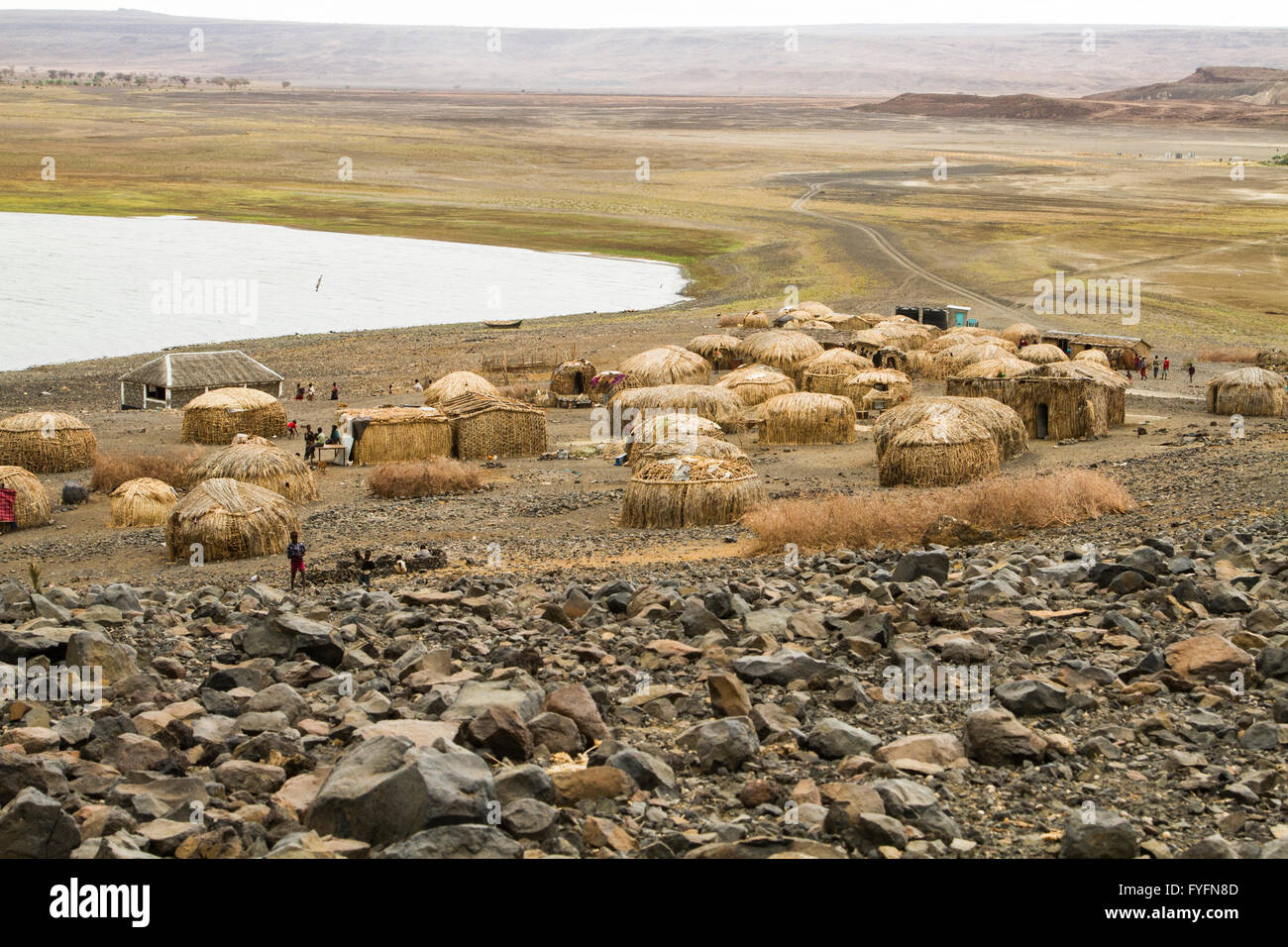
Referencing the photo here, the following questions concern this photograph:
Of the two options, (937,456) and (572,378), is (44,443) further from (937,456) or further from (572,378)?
(937,456)

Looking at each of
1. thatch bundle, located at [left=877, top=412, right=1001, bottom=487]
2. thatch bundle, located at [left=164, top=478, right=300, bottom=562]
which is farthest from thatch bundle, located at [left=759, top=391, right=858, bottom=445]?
thatch bundle, located at [left=164, top=478, right=300, bottom=562]

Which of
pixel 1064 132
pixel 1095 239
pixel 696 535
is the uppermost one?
pixel 1064 132

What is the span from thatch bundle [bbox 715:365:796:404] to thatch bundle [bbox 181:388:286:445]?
39.0ft

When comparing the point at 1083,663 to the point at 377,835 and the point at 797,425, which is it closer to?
the point at 377,835

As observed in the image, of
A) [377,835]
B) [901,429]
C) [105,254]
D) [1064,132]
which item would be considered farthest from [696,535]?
[1064,132]

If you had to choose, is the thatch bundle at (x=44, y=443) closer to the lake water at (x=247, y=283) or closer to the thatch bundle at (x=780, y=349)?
the thatch bundle at (x=780, y=349)

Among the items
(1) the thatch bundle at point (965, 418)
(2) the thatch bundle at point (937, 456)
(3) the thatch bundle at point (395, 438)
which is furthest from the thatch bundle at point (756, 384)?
(2) the thatch bundle at point (937, 456)

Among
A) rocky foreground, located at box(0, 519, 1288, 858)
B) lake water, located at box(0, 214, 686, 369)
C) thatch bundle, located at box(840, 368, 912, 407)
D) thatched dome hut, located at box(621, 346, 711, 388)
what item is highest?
lake water, located at box(0, 214, 686, 369)

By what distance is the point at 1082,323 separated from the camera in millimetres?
59562

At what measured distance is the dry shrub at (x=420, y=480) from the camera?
2844 cm

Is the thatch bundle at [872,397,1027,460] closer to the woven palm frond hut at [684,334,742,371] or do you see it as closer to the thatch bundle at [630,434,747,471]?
the thatch bundle at [630,434,747,471]

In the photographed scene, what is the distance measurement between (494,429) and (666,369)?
931cm

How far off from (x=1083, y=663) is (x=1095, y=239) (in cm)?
8175

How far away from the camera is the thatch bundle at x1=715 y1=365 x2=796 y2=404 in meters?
38.9
